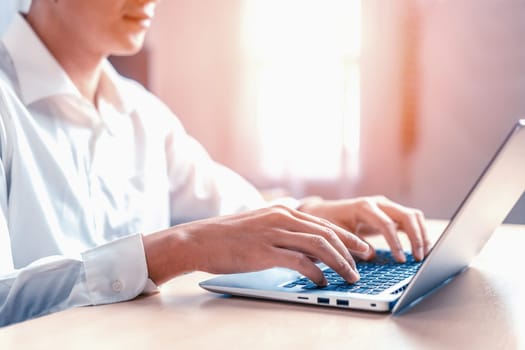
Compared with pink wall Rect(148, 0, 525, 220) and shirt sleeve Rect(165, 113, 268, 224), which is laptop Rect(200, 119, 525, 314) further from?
pink wall Rect(148, 0, 525, 220)

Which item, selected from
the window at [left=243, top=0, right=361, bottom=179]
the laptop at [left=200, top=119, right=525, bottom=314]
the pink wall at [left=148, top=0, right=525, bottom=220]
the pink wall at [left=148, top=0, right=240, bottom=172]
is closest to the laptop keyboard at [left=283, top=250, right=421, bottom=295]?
the laptop at [left=200, top=119, right=525, bottom=314]

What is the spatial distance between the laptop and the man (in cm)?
3

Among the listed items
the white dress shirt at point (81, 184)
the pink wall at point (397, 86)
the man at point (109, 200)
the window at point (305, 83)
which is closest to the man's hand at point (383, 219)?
the man at point (109, 200)

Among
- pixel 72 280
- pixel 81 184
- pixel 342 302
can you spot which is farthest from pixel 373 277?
pixel 81 184

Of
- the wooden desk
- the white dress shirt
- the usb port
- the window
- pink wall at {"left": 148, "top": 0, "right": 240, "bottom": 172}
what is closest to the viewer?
the wooden desk

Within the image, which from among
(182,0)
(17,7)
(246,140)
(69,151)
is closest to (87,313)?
(69,151)

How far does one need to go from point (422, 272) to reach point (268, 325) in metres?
0.16

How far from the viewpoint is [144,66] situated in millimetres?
2717

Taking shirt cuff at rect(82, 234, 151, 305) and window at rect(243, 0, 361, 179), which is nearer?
shirt cuff at rect(82, 234, 151, 305)

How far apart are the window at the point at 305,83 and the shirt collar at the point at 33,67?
1.94 m

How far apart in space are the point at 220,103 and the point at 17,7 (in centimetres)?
196

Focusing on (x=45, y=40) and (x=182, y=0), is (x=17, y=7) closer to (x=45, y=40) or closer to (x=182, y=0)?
(x=45, y=40)

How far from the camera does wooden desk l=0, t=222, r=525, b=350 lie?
0.53 m

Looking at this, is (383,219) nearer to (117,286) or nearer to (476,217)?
(476,217)
